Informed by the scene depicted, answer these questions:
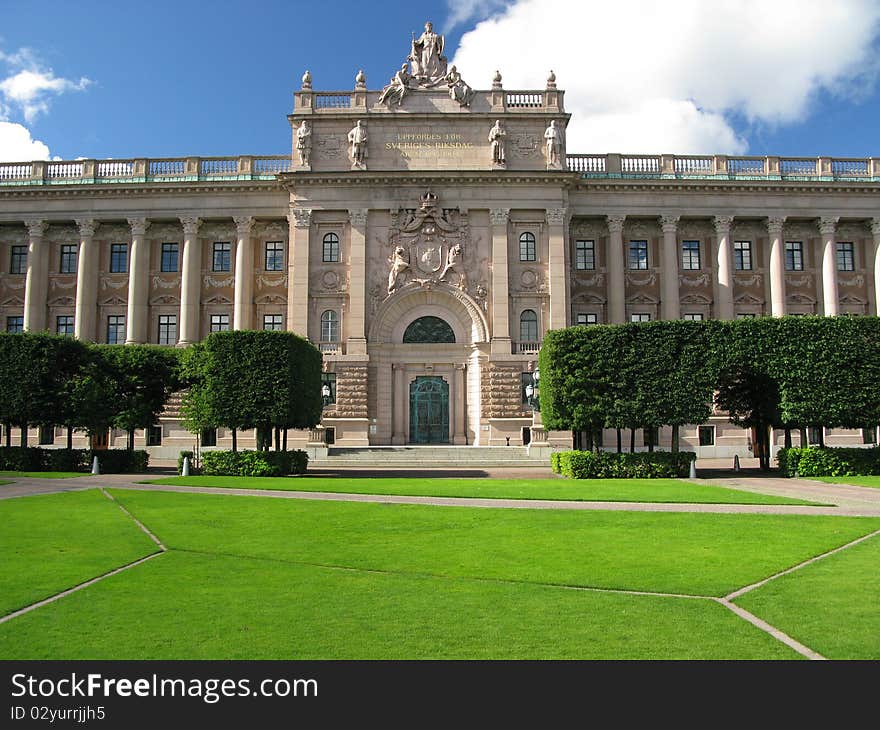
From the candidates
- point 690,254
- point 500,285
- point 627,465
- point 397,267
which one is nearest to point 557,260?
point 500,285

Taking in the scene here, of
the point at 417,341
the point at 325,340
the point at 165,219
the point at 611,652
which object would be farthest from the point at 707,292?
the point at 611,652

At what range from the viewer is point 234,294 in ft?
192

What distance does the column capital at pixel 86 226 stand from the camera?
191ft

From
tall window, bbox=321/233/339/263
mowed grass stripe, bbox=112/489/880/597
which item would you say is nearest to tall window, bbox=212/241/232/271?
tall window, bbox=321/233/339/263

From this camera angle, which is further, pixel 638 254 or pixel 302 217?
pixel 638 254

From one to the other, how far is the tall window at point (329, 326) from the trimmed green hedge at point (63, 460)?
1960cm

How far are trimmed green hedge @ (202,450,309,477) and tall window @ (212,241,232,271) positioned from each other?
2613 centimetres

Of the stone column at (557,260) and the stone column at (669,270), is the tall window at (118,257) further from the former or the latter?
the stone column at (669,270)

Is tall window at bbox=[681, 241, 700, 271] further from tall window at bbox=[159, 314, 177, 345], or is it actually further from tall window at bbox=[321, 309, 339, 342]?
tall window at bbox=[159, 314, 177, 345]

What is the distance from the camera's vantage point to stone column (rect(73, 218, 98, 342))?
57.7 m

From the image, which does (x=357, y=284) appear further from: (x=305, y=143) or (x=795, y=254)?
(x=795, y=254)

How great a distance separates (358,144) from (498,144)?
10226 mm

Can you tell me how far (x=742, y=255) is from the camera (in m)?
59.6
